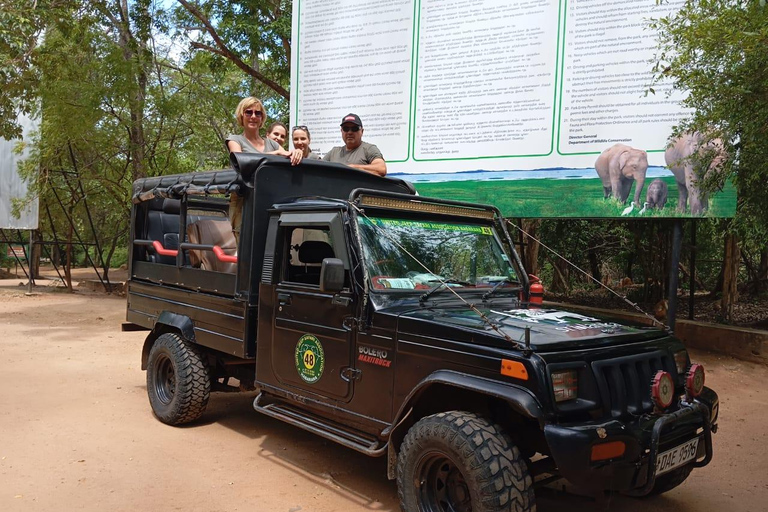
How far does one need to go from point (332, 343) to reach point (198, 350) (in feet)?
6.28

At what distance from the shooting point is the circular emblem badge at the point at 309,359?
14.3ft

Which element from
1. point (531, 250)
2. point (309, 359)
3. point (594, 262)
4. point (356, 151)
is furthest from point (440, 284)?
point (594, 262)

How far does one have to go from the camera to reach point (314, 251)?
4645 mm

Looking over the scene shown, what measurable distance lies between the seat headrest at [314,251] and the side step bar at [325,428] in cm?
106

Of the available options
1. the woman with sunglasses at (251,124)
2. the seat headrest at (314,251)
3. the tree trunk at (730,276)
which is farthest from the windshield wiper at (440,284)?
the tree trunk at (730,276)

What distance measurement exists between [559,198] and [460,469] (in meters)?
4.91

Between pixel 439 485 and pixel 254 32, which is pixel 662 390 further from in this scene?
pixel 254 32

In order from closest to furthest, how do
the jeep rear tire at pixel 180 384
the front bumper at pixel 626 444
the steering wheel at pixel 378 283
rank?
1. the front bumper at pixel 626 444
2. the steering wheel at pixel 378 283
3. the jeep rear tire at pixel 180 384

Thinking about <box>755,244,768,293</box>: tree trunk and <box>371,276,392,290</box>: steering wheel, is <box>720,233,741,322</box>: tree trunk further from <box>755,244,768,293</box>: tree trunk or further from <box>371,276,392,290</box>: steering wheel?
<box>371,276,392,290</box>: steering wheel

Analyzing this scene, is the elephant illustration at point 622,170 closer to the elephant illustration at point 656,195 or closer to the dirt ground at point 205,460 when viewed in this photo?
the elephant illustration at point 656,195

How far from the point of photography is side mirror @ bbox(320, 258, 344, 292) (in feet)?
12.8

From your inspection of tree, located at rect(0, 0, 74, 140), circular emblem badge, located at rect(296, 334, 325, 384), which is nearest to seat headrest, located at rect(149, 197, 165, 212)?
circular emblem badge, located at rect(296, 334, 325, 384)

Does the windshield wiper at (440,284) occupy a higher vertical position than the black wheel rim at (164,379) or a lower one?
higher

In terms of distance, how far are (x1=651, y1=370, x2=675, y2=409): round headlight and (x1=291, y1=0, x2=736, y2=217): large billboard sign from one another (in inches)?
142
